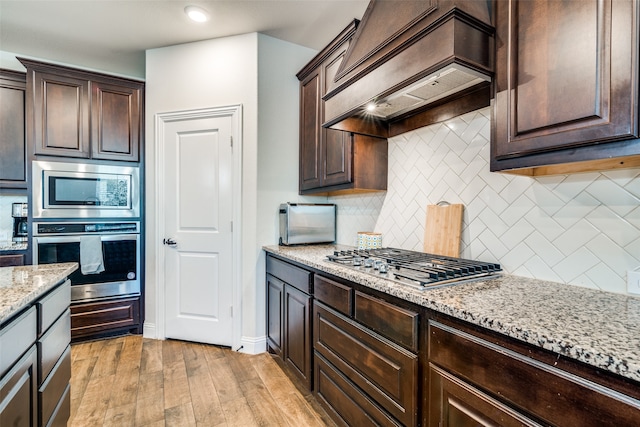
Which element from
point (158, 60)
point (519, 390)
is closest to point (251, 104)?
point (158, 60)

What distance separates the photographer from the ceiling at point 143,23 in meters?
2.30

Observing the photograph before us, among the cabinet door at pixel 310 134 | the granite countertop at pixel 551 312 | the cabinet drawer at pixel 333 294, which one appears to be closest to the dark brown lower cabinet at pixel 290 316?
the cabinet drawer at pixel 333 294

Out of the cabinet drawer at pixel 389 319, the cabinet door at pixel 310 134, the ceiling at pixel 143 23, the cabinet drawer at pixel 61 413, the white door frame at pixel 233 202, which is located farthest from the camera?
the white door frame at pixel 233 202

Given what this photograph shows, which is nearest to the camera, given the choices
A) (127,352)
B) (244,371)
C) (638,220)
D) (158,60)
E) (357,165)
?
(638,220)

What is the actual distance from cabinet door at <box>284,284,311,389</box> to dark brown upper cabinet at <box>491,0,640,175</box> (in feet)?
4.47

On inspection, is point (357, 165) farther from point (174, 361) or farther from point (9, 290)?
point (174, 361)

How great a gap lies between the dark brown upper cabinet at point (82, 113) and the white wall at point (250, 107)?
27 centimetres

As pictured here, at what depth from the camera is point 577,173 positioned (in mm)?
1262

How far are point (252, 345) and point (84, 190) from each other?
214 centimetres

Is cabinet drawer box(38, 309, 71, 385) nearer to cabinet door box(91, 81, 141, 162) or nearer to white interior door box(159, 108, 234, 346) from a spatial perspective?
white interior door box(159, 108, 234, 346)

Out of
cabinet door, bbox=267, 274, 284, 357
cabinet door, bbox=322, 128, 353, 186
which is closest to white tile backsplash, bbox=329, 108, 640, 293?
cabinet door, bbox=322, 128, 353, 186

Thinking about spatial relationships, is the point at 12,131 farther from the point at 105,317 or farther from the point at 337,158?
the point at 337,158

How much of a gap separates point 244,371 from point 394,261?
1.56 m

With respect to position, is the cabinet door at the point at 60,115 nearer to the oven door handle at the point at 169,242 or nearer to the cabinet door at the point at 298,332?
the oven door handle at the point at 169,242
